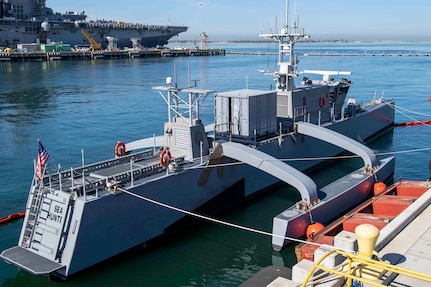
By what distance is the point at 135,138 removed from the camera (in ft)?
118

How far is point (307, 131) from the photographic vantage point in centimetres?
2483

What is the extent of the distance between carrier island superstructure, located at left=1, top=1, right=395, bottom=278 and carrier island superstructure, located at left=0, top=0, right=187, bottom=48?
11393cm

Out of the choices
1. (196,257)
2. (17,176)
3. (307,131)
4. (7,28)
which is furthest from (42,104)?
(7,28)

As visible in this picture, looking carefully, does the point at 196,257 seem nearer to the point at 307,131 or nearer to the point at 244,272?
the point at 244,272

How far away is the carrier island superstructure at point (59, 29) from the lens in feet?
401

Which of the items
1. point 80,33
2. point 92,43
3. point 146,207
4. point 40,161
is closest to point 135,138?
point 146,207

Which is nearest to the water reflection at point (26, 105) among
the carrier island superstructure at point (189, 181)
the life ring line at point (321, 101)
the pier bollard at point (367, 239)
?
the carrier island superstructure at point (189, 181)

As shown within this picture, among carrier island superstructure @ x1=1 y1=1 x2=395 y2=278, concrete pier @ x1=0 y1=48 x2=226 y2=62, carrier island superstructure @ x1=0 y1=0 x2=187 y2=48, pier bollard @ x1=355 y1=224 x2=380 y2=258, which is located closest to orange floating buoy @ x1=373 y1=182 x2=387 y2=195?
carrier island superstructure @ x1=1 y1=1 x2=395 y2=278

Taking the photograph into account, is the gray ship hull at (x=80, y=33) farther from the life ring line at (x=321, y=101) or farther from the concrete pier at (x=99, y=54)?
the life ring line at (x=321, y=101)

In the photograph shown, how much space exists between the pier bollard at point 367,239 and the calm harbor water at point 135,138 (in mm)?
6910

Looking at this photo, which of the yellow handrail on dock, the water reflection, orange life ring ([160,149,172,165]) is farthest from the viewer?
the water reflection

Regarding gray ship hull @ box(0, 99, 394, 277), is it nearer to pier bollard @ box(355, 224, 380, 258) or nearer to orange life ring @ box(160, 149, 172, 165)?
orange life ring @ box(160, 149, 172, 165)

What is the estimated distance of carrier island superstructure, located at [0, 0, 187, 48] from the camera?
122125mm

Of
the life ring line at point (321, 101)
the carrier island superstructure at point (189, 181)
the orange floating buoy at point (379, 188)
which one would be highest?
the life ring line at point (321, 101)
